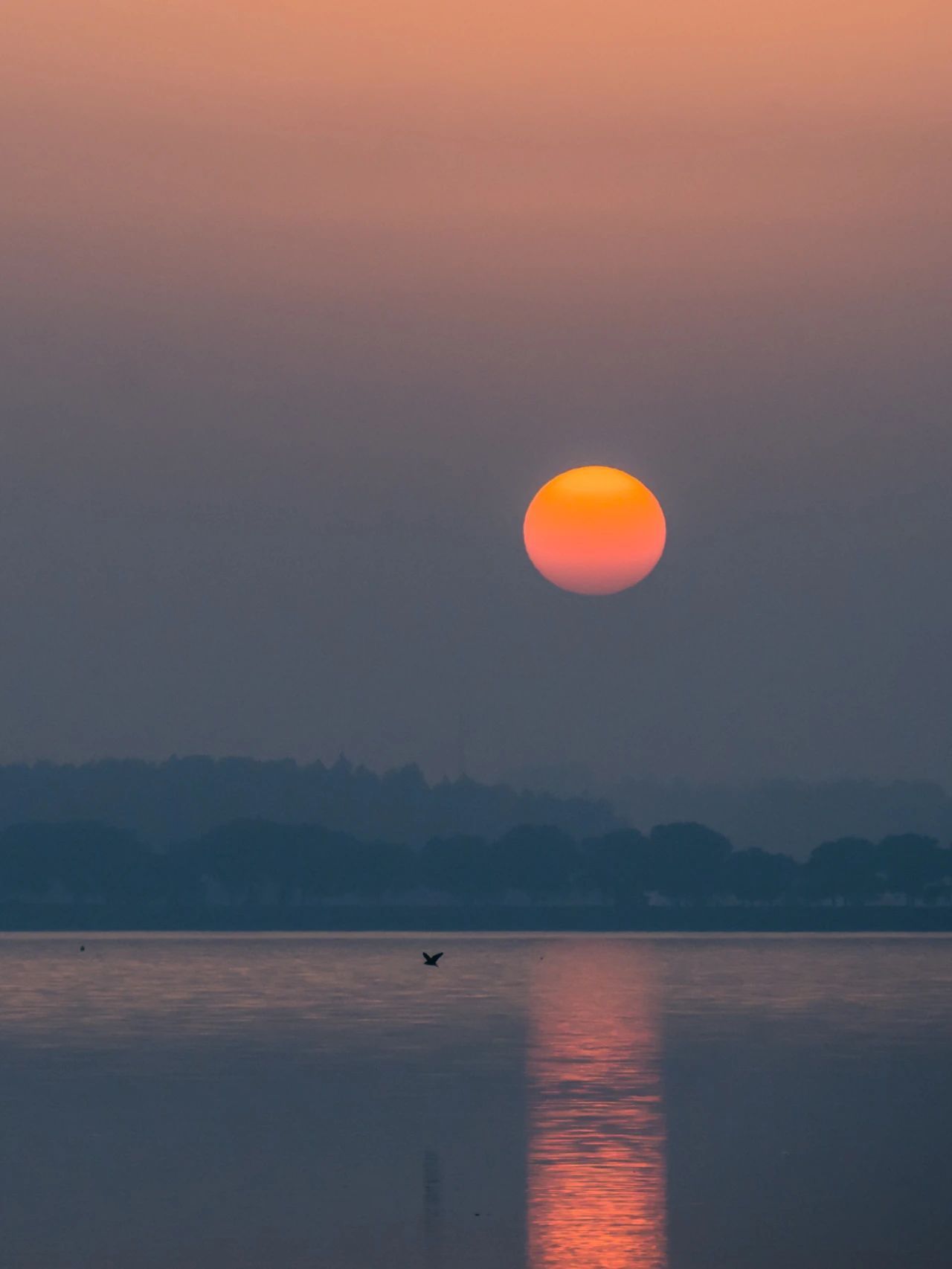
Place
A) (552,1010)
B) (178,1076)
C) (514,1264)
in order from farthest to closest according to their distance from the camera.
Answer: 1. (552,1010)
2. (178,1076)
3. (514,1264)

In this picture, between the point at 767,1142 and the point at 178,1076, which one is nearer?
the point at 767,1142

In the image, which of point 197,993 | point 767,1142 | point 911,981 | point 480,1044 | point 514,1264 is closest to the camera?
point 514,1264

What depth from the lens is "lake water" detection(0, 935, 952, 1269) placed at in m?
35.8

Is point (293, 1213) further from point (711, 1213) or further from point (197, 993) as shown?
point (197, 993)

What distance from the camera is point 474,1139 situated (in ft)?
162

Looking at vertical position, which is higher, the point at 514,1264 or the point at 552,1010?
the point at 552,1010

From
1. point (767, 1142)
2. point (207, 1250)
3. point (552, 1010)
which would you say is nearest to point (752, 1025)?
point (552, 1010)

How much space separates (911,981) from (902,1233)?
11364 cm

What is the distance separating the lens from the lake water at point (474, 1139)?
35781 millimetres

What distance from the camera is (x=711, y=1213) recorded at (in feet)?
126

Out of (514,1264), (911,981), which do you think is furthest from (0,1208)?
(911,981)

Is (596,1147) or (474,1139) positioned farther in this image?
(474,1139)

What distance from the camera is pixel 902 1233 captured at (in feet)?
121

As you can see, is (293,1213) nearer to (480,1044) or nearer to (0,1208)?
(0,1208)
